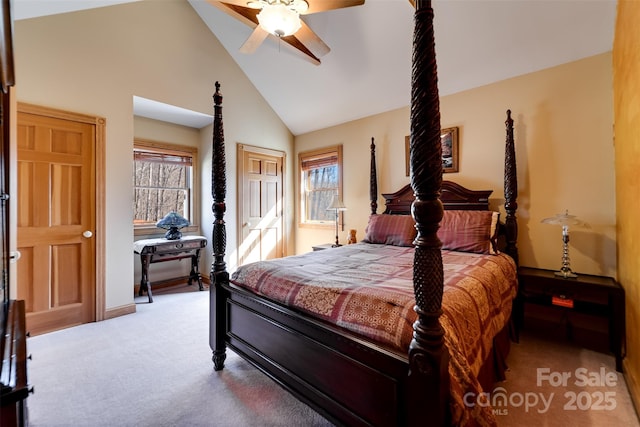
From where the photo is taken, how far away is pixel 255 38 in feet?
8.44

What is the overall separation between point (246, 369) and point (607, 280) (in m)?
3.04

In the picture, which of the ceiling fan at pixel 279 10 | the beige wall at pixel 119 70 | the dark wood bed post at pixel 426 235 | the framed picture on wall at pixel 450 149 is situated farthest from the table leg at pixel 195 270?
the dark wood bed post at pixel 426 235

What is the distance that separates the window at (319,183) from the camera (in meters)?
4.68

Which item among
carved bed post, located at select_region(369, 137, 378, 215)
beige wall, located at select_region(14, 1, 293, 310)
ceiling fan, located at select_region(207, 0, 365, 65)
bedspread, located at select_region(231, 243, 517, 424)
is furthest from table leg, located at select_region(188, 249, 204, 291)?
ceiling fan, located at select_region(207, 0, 365, 65)

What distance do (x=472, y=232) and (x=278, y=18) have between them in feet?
8.44

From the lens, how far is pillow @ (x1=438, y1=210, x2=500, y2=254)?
9.10 ft

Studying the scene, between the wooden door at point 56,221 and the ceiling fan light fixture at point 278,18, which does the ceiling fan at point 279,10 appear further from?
the wooden door at point 56,221

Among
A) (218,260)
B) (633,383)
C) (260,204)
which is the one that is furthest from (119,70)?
(633,383)

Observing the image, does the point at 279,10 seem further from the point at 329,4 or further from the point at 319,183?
the point at 319,183

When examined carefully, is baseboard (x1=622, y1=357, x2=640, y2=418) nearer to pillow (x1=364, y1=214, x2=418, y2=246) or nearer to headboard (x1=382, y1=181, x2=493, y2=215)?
headboard (x1=382, y1=181, x2=493, y2=215)

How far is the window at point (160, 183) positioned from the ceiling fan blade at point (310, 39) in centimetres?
273

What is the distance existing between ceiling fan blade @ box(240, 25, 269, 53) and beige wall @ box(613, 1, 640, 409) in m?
2.57

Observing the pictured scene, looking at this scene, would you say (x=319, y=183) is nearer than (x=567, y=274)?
No

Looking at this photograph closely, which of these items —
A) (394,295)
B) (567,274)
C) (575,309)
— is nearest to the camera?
(394,295)
